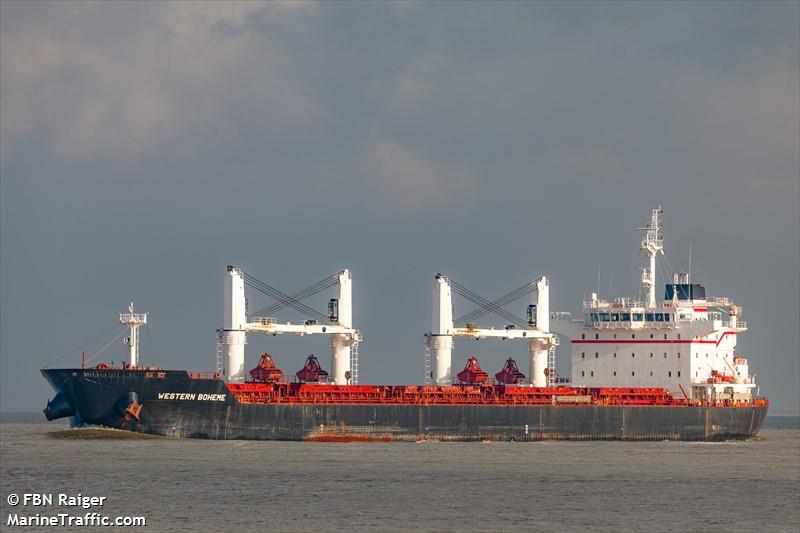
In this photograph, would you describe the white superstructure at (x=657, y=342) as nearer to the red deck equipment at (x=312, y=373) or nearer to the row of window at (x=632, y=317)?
the row of window at (x=632, y=317)

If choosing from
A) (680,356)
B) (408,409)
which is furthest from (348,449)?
(680,356)

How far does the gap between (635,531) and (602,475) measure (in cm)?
1330

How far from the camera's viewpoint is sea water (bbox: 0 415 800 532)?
1473 inches

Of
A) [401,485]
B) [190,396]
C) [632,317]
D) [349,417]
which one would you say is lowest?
[401,485]

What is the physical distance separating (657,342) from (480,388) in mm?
10209

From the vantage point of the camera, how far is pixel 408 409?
6338 cm

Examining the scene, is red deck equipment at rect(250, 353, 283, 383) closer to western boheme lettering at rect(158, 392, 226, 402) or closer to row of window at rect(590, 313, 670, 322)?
western boheme lettering at rect(158, 392, 226, 402)

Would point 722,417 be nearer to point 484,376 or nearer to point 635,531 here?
point 484,376

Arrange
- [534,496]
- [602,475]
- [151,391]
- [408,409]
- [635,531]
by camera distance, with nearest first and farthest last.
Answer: [635,531] → [534,496] → [602,475] → [151,391] → [408,409]

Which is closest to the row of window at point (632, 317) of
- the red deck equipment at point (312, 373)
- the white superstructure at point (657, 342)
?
the white superstructure at point (657, 342)

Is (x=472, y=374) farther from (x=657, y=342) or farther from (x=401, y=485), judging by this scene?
(x=401, y=485)

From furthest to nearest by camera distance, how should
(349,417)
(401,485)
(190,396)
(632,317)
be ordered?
(632,317) < (349,417) < (190,396) < (401,485)

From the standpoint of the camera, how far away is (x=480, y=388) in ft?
220

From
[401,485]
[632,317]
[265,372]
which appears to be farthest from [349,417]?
[401,485]
